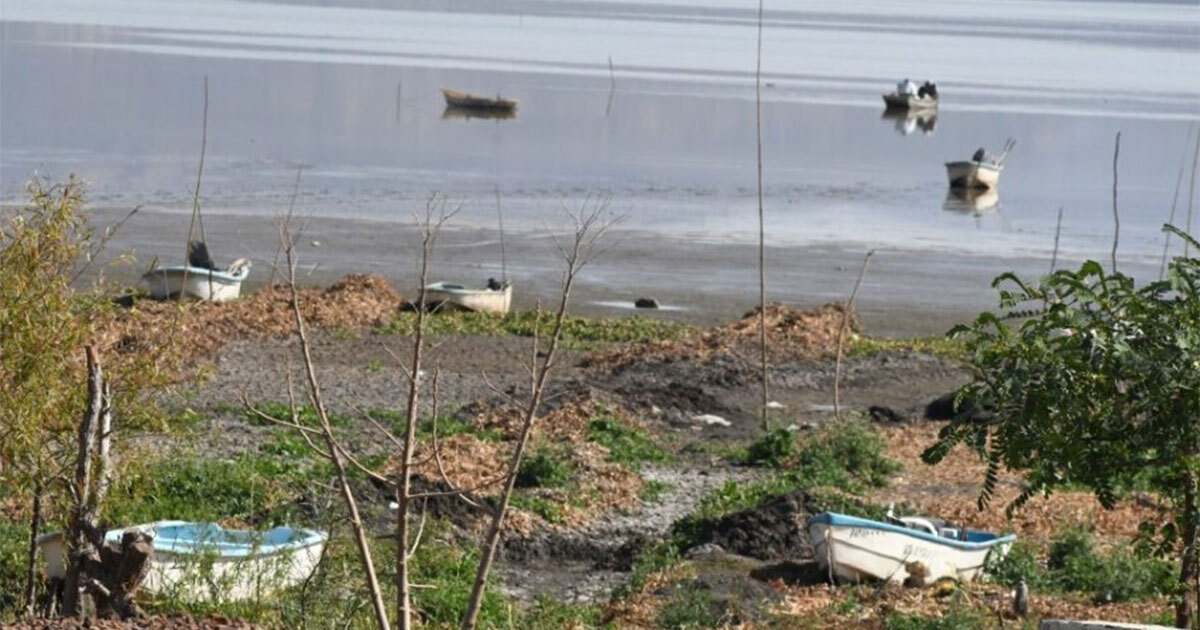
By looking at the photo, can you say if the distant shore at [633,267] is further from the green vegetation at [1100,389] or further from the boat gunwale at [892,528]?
the green vegetation at [1100,389]

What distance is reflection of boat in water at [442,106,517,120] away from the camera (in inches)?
2835

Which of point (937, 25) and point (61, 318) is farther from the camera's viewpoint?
point (937, 25)

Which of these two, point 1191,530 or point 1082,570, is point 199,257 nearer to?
point 1082,570

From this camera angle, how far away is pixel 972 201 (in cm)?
5419

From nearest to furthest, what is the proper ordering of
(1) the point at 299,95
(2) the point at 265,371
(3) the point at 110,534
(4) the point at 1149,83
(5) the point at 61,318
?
(5) the point at 61,318 → (3) the point at 110,534 → (2) the point at 265,371 → (1) the point at 299,95 → (4) the point at 1149,83

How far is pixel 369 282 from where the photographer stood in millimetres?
29062

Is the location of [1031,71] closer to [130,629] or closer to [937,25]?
[937,25]

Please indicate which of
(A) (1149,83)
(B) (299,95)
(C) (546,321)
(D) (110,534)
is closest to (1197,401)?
(D) (110,534)

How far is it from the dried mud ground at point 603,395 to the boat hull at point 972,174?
29979mm

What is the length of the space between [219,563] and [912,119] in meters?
71.3

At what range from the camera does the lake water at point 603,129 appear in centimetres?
4662

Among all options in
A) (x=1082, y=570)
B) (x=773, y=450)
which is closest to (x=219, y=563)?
(x=1082, y=570)

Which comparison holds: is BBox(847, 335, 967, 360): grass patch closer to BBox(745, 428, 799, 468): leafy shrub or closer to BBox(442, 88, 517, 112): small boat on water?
Answer: BBox(745, 428, 799, 468): leafy shrub

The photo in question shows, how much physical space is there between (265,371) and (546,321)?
19.2ft
